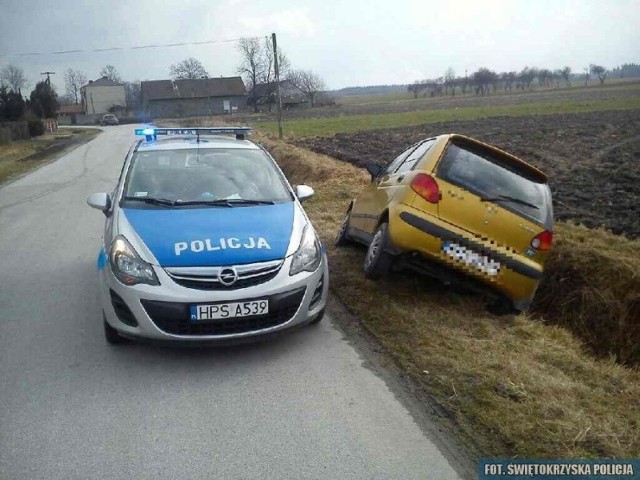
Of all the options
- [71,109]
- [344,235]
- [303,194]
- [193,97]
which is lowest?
[344,235]

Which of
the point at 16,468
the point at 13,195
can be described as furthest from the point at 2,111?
the point at 16,468

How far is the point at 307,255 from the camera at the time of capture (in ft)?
15.5

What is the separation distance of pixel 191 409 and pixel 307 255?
1.57m

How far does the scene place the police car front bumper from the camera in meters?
4.15

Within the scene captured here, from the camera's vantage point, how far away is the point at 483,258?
527cm

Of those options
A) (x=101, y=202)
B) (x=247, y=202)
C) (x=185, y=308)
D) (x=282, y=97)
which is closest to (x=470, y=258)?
(x=247, y=202)

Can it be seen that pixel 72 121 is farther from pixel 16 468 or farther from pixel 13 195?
pixel 16 468

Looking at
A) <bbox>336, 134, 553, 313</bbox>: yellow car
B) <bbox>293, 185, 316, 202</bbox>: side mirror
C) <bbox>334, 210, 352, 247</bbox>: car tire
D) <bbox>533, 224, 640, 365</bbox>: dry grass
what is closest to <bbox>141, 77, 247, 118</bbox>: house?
<bbox>334, 210, 352, 247</bbox>: car tire

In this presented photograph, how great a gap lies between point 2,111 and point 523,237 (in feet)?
173

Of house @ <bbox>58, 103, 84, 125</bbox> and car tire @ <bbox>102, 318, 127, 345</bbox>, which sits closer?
car tire @ <bbox>102, 318, 127, 345</bbox>

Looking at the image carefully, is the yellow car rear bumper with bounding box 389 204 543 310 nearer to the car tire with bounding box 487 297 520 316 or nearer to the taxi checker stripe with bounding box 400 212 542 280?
the taxi checker stripe with bounding box 400 212 542 280

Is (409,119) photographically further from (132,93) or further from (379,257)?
(132,93)

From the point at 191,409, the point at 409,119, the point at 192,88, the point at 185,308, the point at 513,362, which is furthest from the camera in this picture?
the point at 192,88

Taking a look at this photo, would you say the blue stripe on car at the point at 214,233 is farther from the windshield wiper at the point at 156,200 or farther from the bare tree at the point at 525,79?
the bare tree at the point at 525,79
